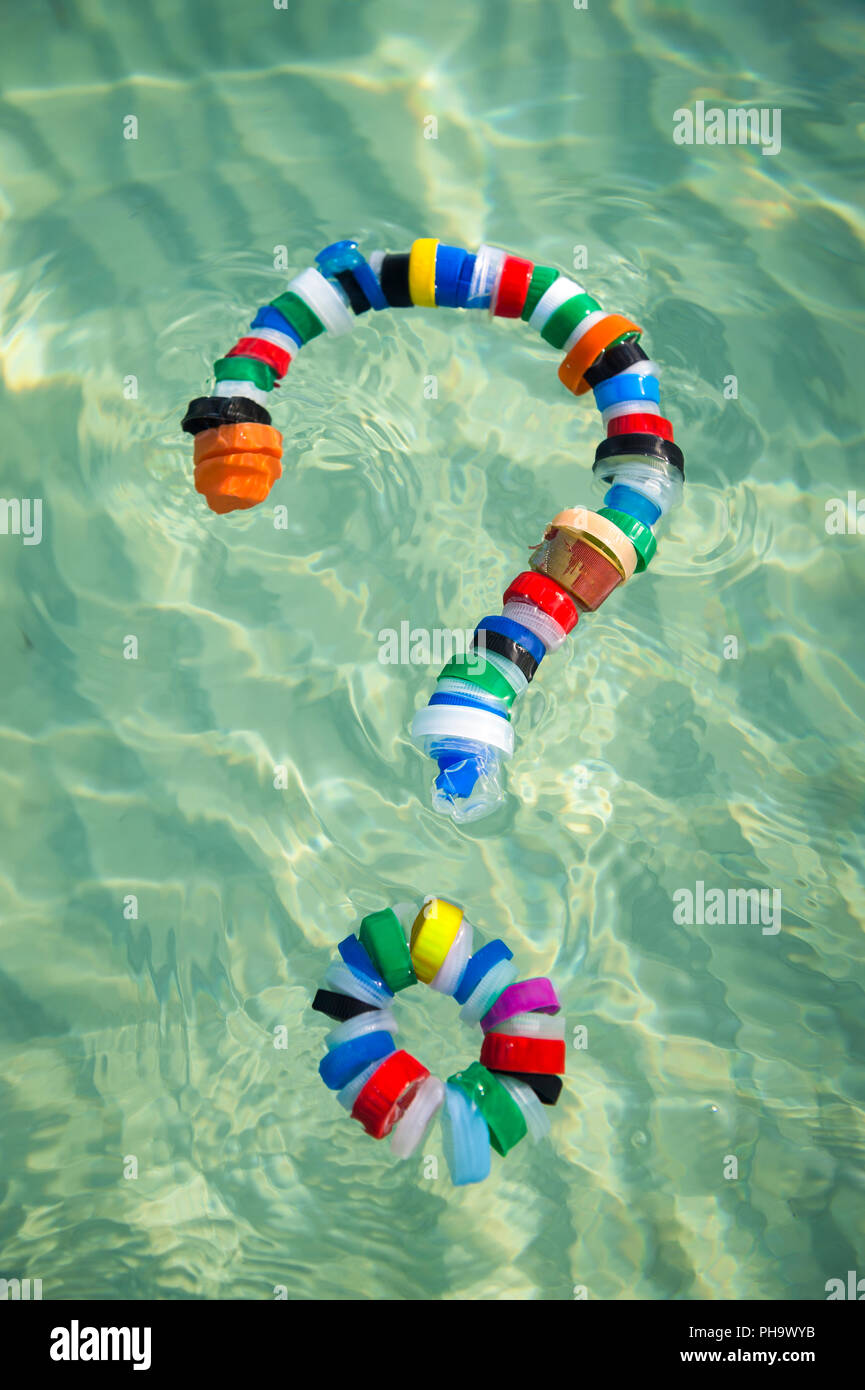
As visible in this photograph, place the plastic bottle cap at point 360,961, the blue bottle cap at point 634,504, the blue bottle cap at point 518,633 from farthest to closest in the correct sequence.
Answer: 1. the blue bottle cap at point 634,504
2. the blue bottle cap at point 518,633
3. the plastic bottle cap at point 360,961

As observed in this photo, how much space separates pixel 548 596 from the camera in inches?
87.2

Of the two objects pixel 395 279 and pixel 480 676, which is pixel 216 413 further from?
pixel 480 676

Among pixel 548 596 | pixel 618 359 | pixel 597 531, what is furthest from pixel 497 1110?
pixel 618 359

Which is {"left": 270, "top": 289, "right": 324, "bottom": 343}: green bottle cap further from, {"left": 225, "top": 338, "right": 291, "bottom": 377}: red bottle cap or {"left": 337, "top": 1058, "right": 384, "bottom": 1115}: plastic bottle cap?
{"left": 337, "top": 1058, "right": 384, "bottom": 1115}: plastic bottle cap

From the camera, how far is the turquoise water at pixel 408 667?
2.19 metres

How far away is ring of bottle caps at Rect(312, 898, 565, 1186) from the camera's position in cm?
192

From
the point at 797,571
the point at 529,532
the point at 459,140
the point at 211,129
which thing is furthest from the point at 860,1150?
the point at 211,129

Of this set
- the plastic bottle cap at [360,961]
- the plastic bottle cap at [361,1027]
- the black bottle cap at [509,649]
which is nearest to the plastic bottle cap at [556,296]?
the black bottle cap at [509,649]

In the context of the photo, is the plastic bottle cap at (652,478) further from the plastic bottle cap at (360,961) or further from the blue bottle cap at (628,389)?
the plastic bottle cap at (360,961)

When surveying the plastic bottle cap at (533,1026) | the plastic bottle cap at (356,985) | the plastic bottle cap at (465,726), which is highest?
the plastic bottle cap at (465,726)

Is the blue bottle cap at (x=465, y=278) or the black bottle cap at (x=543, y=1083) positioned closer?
the black bottle cap at (x=543, y=1083)

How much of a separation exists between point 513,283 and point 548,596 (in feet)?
2.56

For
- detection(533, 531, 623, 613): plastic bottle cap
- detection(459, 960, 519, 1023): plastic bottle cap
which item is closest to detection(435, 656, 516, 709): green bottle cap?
detection(533, 531, 623, 613): plastic bottle cap

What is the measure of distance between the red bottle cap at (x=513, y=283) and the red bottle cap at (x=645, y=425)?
376mm
